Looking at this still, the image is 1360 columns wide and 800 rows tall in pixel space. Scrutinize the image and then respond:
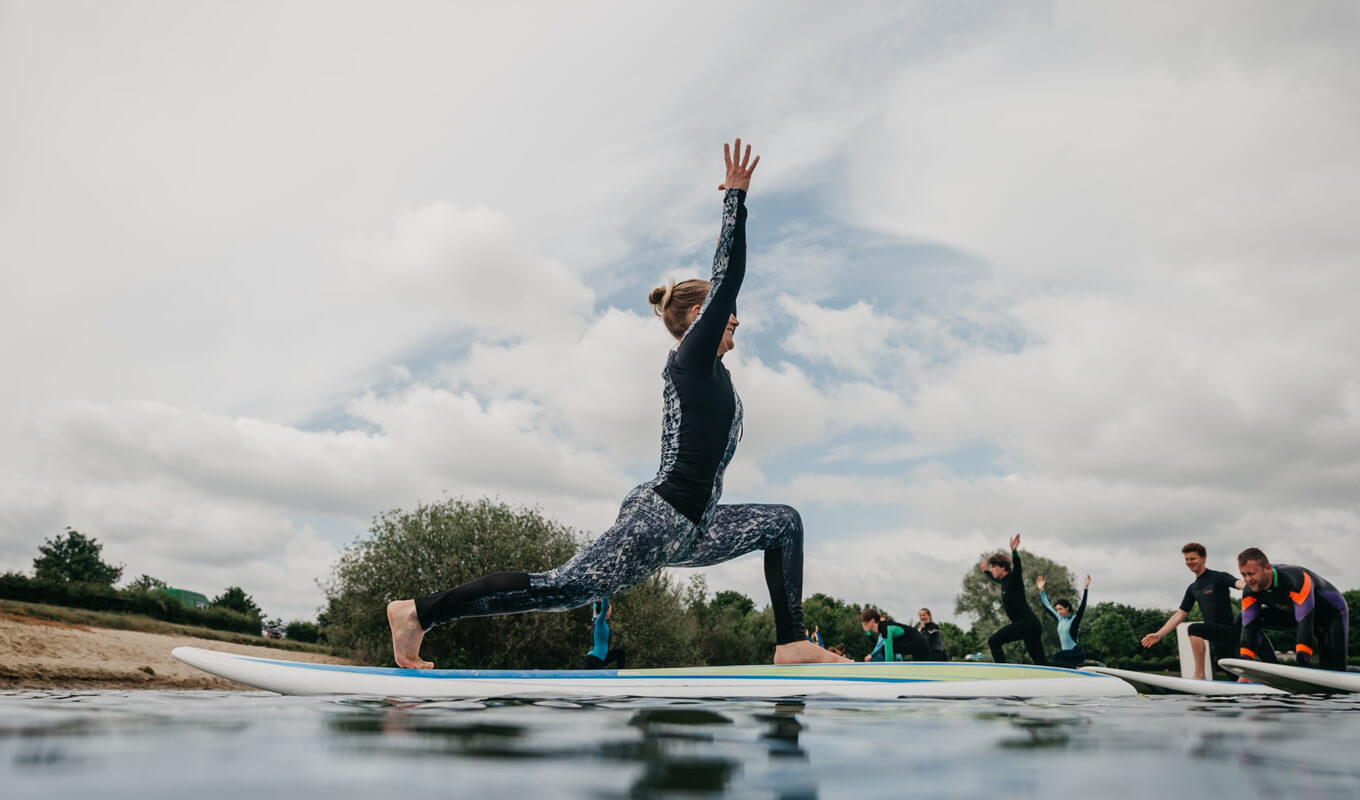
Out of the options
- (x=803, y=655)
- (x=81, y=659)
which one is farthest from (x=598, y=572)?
(x=81, y=659)

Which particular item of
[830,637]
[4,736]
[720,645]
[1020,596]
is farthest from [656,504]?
→ [830,637]

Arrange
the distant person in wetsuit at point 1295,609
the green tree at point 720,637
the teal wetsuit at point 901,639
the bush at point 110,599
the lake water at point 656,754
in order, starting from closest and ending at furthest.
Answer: the lake water at point 656,754 → the distant person in wetsuit at point 1295,609 → the teal wetsuit at point 901,639 → the bush at point 110,599 → the green tree at point 720,637

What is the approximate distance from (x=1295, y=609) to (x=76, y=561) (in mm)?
74978

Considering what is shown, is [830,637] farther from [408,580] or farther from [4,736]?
[4,736]

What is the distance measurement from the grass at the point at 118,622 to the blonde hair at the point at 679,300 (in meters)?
24.1

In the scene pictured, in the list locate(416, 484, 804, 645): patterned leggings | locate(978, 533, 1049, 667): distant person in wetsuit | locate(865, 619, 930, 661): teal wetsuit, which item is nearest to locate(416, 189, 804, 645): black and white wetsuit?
→ locate(416, 484, 804, 645): patterned leggings

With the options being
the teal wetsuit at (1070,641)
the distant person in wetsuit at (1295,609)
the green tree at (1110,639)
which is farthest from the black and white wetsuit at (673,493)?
the green tree at (1110,639)

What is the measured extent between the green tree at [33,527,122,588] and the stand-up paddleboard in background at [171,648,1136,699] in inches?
2727

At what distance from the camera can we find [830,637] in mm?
71125

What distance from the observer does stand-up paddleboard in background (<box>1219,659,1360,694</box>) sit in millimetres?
5809

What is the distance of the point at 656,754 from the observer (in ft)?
5.69

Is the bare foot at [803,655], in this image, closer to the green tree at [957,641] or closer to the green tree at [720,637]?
the green tree at [720,637]

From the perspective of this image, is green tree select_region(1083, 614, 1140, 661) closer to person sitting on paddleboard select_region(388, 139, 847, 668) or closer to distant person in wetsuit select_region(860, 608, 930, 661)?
distant person in wetsuit select_region(860, 608, 930, 661)

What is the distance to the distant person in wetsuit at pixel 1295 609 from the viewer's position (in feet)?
24.0
